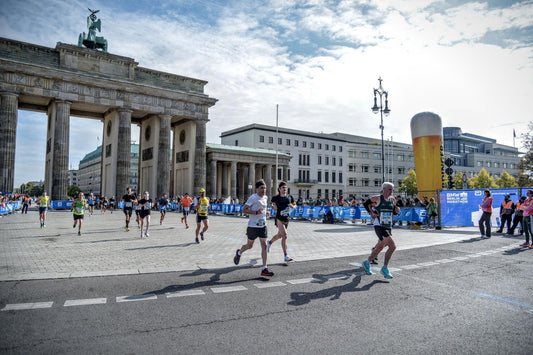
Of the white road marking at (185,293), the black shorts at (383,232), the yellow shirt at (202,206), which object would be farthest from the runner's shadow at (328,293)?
the yellow shirt at (202,206)

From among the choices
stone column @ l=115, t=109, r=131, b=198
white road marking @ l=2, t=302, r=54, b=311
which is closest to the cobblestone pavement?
white road marking @ l=2, t=302, r=54, b=311

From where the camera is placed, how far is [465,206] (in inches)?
749

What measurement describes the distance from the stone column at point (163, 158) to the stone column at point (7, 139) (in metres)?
16.6

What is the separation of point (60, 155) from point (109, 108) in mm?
9357

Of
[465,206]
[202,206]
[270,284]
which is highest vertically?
[202,206]

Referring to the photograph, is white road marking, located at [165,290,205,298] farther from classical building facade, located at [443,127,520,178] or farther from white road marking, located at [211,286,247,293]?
classical building facade, located at [443,127,520,178]

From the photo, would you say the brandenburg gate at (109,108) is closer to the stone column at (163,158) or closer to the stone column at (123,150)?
the stone column at (123,150)

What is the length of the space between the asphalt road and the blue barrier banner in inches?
482

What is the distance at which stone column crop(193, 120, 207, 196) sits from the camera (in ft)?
165

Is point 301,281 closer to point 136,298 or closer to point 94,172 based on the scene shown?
point 136,298

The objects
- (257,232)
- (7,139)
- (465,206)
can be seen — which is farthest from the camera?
(7,139)

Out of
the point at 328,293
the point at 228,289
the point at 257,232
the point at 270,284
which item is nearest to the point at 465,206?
the point at 257,232

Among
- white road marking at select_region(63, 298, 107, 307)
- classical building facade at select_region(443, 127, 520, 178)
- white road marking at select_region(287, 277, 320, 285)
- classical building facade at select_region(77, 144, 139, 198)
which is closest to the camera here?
white road marking at select_region(63, 298, 107, 307)

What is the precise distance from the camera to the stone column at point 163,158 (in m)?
47.6
